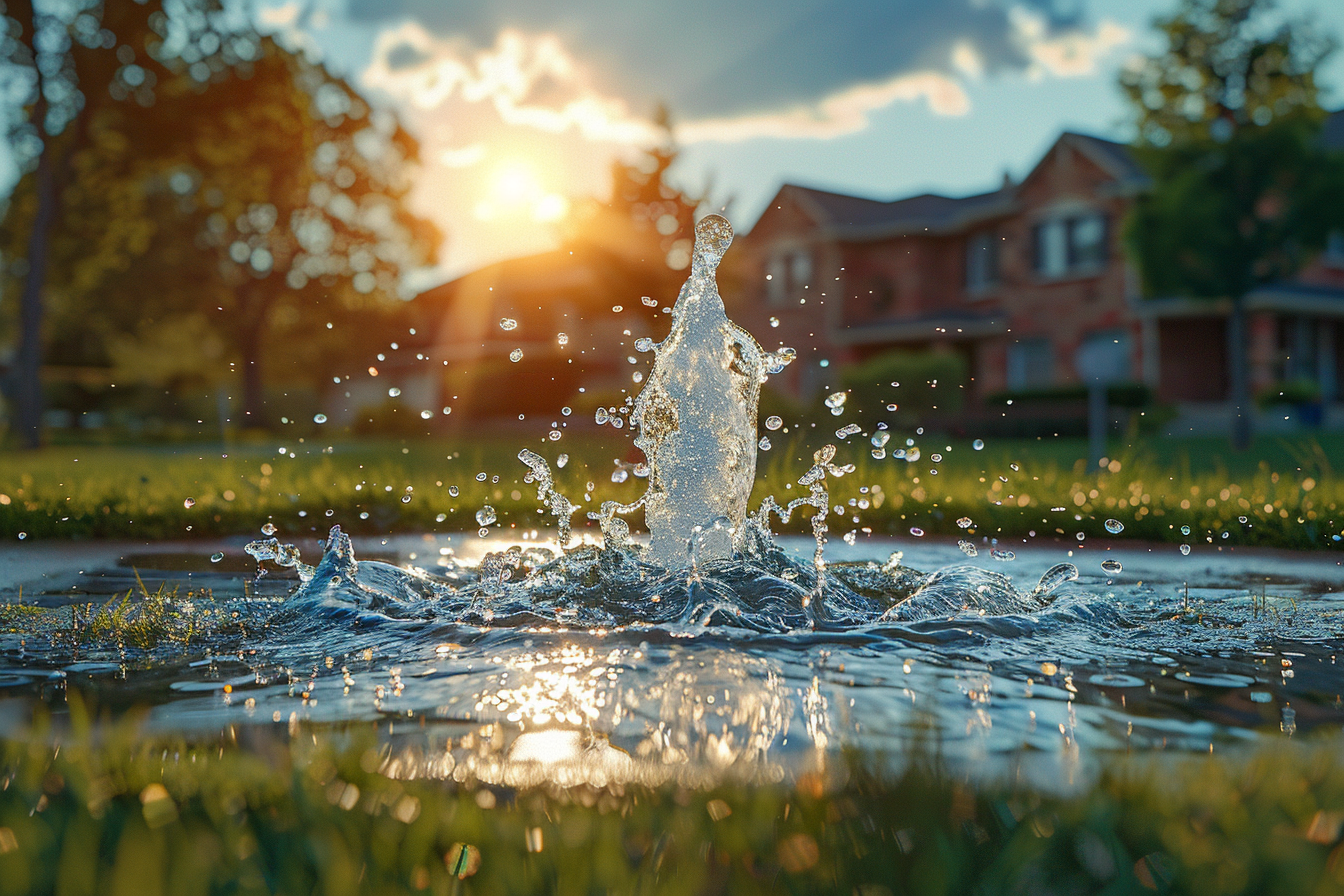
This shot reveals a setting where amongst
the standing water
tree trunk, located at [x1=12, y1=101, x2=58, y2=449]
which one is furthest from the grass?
tree trunk, located at [x1=12, y1=101, x2=58, y2=449]

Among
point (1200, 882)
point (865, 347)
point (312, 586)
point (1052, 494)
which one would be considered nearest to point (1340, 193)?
point (1052, 494)

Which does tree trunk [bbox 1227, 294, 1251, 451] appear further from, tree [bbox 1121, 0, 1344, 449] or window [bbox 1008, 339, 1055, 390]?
window [bbox 1008, 339, 1055, 390]

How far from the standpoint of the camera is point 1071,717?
3055mm

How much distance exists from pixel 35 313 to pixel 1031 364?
73.2ft

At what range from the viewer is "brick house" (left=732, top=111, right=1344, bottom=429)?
26.2 meters

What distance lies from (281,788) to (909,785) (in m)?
1.29

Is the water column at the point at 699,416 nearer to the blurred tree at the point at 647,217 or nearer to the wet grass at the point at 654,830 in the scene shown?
the wet grass at the point at 654,830

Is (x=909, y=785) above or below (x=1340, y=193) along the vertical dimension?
below

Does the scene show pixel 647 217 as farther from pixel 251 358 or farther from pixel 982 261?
pixel 251 358

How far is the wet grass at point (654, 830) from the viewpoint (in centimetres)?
189

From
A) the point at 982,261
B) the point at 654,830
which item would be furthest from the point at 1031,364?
the point at 654,830

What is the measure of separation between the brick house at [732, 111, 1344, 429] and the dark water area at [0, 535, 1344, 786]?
18.3m

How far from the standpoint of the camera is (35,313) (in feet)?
72.7

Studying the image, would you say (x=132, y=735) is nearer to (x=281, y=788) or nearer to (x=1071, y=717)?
(x=281, y=788)
